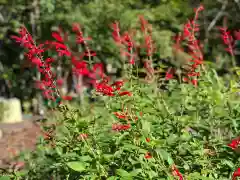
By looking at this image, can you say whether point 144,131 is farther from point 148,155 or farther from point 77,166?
point 77,166

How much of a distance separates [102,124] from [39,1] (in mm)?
14482

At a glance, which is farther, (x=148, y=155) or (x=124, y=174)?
(x=148, y=155)

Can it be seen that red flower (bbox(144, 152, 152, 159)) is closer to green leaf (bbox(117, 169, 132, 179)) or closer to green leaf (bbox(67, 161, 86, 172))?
green leaf (bbox(117, 169, 132, 179))

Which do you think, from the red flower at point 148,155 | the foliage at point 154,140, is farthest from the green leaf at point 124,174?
the red flower at point 148,155

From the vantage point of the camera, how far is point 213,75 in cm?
449

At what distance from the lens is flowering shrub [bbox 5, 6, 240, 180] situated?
3316 millimetres

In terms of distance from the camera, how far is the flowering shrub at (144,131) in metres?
3.32

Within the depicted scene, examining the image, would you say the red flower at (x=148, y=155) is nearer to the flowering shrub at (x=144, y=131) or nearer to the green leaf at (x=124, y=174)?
the flowering shrub at (x=144, y=131)

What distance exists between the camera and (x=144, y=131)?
322 centimetres


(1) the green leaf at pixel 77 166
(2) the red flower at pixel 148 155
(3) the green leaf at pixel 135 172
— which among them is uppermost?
(2) the red flower at pixel 148 155

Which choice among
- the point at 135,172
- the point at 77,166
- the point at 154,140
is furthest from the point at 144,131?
the point at 77,166

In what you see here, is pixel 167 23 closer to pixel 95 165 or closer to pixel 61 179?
pixel 61 179

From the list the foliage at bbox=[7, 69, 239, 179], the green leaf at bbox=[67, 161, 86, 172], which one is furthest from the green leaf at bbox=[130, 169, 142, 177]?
the green leaf at bbox=[67, 161, 86, 172]

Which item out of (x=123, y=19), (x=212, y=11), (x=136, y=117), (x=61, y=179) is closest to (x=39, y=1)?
(x=123, y=19)
